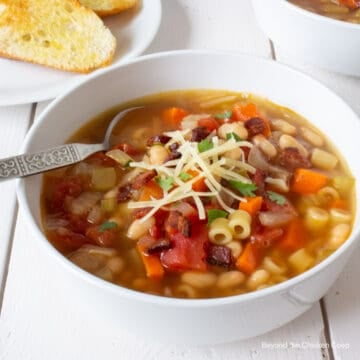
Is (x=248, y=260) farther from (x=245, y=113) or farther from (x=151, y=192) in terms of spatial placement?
(x=245, y=113)

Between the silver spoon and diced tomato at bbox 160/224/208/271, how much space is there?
14.7 inches

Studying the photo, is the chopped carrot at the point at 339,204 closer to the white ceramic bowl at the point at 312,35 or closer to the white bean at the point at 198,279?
the white bean at the point at 198,279

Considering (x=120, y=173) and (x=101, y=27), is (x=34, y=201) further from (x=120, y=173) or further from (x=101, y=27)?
(x=101, y=27)

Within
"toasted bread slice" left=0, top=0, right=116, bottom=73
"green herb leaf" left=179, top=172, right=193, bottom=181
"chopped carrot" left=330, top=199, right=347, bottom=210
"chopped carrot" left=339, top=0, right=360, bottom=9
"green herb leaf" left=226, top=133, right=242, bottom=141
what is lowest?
"toasted bread slice" left=0, top=0, right=116, bottom=73

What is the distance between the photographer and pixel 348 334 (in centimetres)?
173

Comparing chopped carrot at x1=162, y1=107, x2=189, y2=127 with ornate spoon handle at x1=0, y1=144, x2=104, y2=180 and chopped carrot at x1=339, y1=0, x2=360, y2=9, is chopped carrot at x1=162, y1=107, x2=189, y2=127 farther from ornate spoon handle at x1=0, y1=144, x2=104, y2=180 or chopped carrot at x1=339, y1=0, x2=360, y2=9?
chopped carrot at x1=339, y1=0, x2=360, y2=9

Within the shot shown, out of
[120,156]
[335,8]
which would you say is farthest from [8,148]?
[335,8]

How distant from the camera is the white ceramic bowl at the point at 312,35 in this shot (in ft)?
7.60

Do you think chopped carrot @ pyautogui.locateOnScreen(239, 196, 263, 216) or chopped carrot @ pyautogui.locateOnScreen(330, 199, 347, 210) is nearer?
chopped carrot @ pyautogui.locateOnScreen(239, 196, 263, 216)

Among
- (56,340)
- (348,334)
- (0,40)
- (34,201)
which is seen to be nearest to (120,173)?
(34,201)

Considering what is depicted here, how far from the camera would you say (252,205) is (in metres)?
1.76

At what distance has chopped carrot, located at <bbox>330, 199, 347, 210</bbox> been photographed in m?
1.86

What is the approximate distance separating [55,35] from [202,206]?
1.19m

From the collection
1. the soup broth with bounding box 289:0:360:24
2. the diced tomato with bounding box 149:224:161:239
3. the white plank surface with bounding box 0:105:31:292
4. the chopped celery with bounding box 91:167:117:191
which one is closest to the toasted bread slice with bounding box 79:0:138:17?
the white plank surface with bounding box 0:105:31:292
